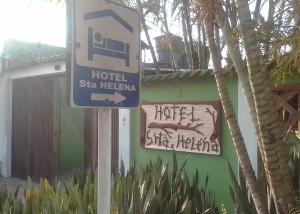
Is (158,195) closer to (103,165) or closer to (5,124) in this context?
(103,165)

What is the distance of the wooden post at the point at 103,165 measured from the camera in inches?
83.1

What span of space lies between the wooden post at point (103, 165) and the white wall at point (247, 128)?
3.30 metres

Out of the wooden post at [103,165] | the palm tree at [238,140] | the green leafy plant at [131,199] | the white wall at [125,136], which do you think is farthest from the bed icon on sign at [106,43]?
the white wall at [125,136]

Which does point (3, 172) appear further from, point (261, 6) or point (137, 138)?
point (261, 6)

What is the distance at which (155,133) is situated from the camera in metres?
6.29

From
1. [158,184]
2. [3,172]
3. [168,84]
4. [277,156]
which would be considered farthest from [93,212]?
[3,172]

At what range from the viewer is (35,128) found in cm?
902

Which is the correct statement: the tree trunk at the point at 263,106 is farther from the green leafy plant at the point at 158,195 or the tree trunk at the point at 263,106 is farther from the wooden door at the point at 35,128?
the wooden door at the point at 35,128

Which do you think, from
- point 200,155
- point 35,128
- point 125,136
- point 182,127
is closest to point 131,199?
point 200,155

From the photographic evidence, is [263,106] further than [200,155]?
No

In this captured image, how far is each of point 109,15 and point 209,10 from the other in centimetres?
103

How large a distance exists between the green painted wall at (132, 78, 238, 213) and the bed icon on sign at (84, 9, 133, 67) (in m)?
3.38

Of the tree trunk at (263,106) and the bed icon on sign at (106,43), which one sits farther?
the tree trunk at (263,106)

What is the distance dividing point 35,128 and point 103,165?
727cm
